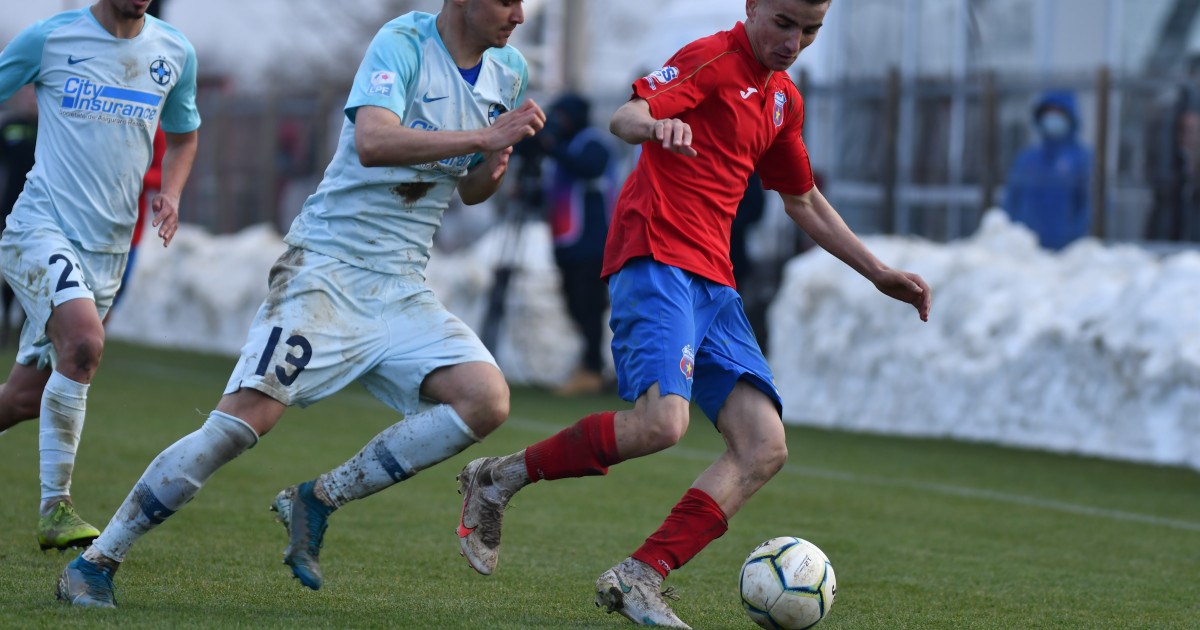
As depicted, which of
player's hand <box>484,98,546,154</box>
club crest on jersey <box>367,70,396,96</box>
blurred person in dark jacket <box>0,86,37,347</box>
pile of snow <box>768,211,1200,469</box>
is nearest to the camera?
player's hand <box>484,98,546,154</box>

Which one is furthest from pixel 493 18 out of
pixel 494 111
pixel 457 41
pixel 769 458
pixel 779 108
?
pixel 769 458

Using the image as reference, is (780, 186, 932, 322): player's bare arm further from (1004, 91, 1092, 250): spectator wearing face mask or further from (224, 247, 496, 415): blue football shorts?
(1004, 91, 1092, 250): spectator wearing face mask

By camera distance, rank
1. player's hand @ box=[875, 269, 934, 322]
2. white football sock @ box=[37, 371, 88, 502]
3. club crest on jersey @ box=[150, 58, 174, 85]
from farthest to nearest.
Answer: club crest on jersey @ box=[150, 58, 174, 85]
white football sock @ box=[37, 371, 88, 502]
player's hand @ box=[875, 269, 934, 322]

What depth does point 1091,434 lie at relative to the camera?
9.76m

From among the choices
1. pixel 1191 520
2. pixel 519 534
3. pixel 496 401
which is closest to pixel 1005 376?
pixel 1191 520

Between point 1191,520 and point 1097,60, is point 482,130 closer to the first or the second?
point 1191,520

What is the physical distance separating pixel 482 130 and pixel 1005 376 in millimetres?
6959

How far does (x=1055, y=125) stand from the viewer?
38.1 ft

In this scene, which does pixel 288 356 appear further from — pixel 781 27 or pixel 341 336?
pixel 781 27

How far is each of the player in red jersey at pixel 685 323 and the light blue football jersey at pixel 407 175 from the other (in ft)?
1.71

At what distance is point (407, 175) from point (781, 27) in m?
1.23

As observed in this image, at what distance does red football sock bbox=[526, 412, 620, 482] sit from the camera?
→ 4.39 meters

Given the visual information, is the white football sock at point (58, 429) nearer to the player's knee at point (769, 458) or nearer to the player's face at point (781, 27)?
the player's knee at point (769, 458)

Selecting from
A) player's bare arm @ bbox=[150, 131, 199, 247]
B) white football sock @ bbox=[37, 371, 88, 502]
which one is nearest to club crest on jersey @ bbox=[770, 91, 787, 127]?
player's bare arm @ bbox=[150, 131, 199, 247]
